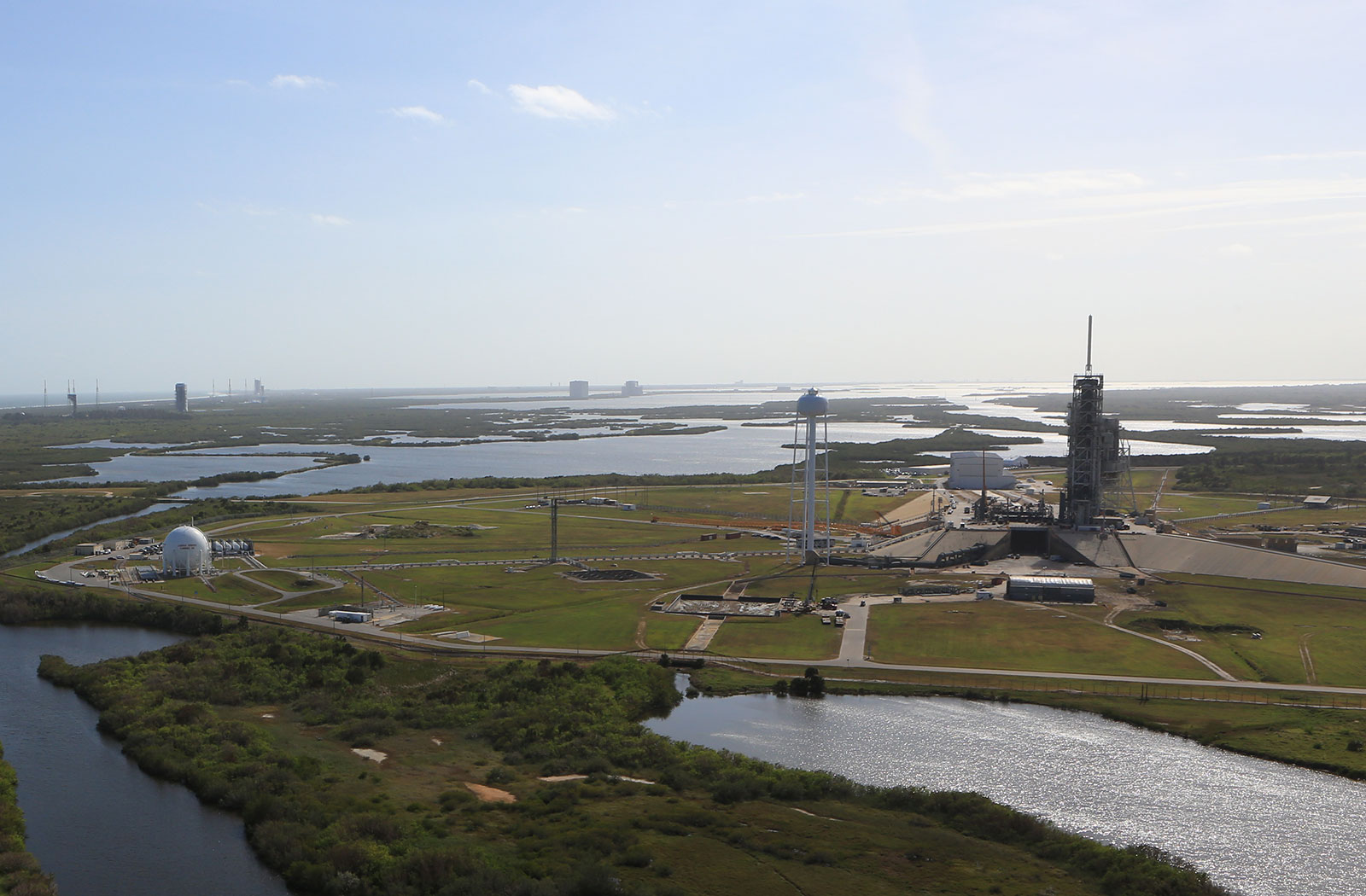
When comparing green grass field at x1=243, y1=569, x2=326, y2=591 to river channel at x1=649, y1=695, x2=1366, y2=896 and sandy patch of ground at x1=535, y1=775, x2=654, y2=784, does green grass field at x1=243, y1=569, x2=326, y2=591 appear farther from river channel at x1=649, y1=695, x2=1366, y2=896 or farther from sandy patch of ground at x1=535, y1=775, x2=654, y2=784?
sandy patch of ground at x1=535, y1=775, x2=654, y2=784

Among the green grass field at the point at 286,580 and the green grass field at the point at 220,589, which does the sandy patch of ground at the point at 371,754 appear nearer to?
the green grass field at the point at 220,589

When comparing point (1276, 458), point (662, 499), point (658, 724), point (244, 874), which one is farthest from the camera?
point (1276, 458)

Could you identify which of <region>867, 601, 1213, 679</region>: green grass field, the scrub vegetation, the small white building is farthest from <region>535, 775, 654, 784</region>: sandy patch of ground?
the small white building

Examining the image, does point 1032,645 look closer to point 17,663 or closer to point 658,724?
point 658,724

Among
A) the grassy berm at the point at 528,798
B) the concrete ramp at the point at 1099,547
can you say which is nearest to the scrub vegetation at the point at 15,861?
the grassy berm at the point at 528,798

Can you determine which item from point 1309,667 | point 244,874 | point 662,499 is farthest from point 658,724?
point 662,499

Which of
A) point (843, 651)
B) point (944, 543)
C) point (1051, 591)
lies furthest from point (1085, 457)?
point (843, 651)
